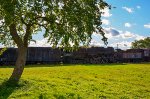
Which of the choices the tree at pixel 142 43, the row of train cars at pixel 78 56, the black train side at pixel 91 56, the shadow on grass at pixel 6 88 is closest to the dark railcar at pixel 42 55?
the row of train cars at pixel 78 56

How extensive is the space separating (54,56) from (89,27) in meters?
45.5

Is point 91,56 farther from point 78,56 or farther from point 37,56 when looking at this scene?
point 37,56

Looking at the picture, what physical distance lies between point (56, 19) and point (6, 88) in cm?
622

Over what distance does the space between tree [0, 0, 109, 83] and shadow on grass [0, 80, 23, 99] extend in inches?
25.4

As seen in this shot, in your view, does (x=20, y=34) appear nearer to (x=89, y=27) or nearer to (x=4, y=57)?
(x=89, y=27)

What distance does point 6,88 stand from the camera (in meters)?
25.2

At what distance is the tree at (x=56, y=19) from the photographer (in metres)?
22.9

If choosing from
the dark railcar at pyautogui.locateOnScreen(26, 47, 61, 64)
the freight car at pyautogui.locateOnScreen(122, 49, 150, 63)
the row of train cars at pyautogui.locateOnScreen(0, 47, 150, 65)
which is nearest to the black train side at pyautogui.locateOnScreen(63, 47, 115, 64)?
the row of train cars at pyautogui.locateOnScreen(0, 47, 150, 65)

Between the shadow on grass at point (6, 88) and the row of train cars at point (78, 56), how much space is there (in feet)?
122

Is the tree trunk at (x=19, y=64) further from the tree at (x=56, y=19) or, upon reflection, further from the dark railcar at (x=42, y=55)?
the dark railcar at (x=42, y=55)

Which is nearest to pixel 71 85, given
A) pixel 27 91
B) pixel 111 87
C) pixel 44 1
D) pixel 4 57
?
pixel 111 87

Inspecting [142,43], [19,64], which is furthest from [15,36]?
[142,43]

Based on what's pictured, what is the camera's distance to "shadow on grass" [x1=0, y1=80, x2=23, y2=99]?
23.1 metres

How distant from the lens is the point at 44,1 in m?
24.0
